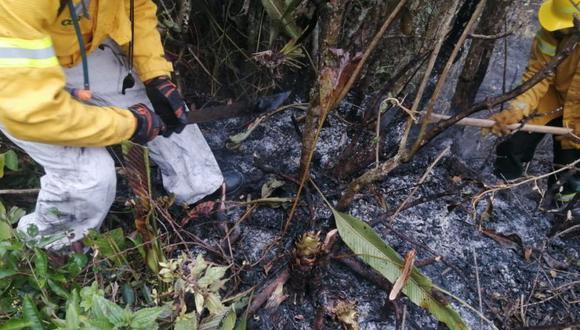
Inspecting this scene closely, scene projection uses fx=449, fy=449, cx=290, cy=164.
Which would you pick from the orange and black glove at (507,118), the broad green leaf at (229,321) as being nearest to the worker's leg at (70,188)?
the broad green leaf at (229,321)

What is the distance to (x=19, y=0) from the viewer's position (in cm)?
119

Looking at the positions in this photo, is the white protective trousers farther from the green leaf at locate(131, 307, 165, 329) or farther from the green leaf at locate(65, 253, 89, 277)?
the green leaf at locate(131, 307, 165, 329)

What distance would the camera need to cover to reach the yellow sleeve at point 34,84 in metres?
1.21

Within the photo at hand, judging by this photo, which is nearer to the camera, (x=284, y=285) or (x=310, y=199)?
(x=284, y=285)

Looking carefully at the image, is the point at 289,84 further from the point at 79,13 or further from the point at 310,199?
the point at 79,13

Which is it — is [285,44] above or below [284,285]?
above

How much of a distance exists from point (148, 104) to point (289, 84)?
866mm

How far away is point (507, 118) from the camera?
1.78m

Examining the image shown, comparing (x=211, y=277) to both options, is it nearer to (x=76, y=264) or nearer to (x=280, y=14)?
(x=76, y=264)

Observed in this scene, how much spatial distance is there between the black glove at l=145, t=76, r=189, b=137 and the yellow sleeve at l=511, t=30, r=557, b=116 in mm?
1523

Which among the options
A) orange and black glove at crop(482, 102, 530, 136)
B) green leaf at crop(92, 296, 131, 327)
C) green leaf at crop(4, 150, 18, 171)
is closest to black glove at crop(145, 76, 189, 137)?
green leaf at crop(4, 150, 18, 171)

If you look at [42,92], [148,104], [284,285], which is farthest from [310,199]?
[42,92]

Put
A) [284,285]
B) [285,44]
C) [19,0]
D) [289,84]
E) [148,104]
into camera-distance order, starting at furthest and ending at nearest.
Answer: [289,84] → [285,44] → [148,104] → [284,285] → [19,0]

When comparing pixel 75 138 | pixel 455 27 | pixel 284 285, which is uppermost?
pixel 455 27
